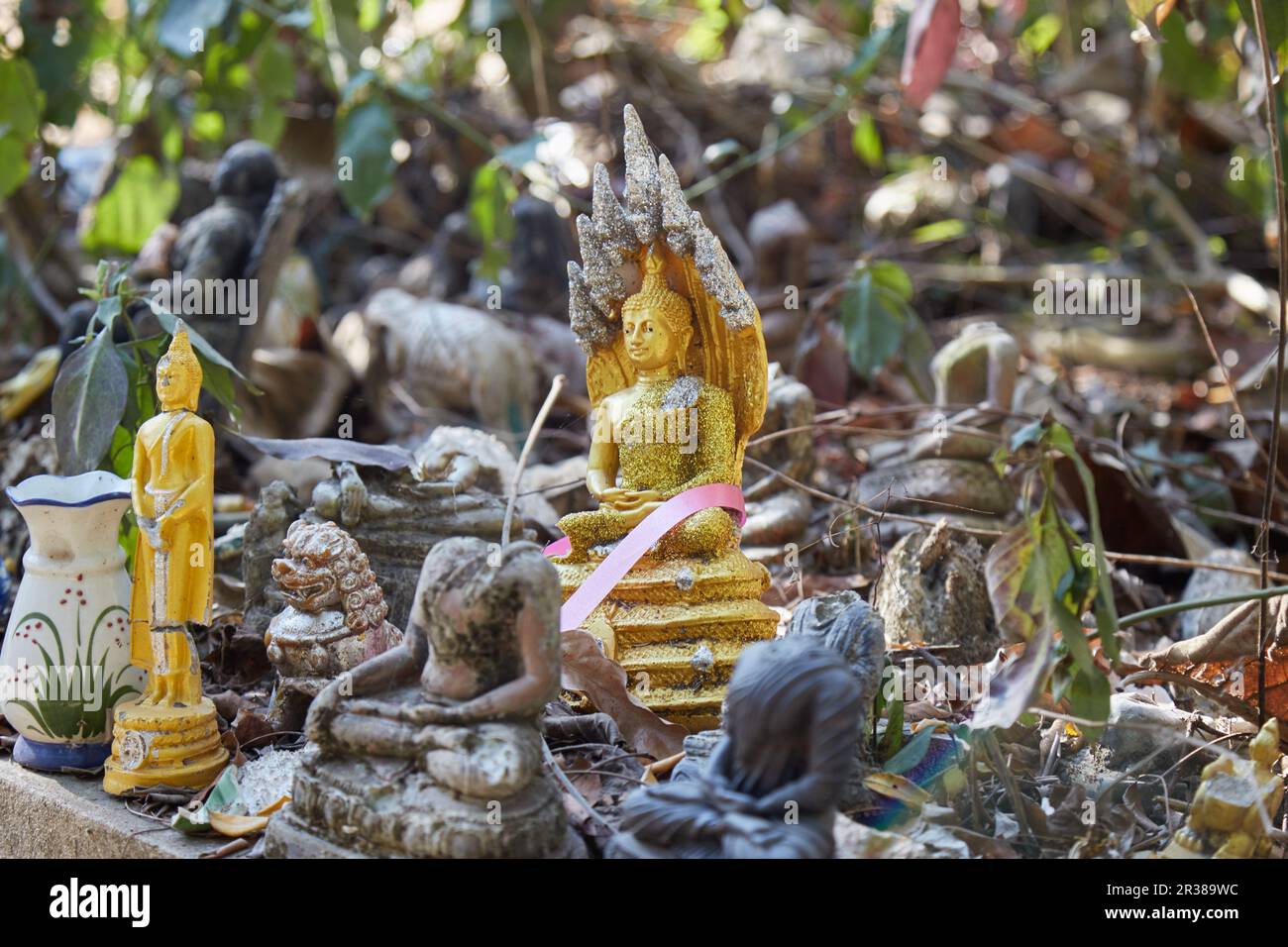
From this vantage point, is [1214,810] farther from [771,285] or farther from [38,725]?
[771,285]

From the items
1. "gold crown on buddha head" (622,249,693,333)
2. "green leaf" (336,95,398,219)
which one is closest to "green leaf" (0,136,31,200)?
"green leaf" (336,95,398,219)

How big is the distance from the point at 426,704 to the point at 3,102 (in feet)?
14.9

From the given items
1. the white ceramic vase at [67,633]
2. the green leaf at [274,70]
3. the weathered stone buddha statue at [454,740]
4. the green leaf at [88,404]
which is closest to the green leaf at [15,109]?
the green leaf at [274,70]

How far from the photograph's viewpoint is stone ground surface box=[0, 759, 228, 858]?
9.77 ft

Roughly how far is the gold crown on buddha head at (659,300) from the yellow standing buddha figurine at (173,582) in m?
1.18

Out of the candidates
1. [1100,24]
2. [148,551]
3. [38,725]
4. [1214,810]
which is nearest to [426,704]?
[148,551]

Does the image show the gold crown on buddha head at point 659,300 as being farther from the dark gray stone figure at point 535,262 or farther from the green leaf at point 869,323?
the dark gray stone figure at point 535,262

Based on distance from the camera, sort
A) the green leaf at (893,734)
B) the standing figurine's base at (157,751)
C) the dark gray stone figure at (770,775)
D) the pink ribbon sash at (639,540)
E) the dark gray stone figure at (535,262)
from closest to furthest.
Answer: the dark gray stone figure at (770,775) < the green leaf at (893,734) < the standing figurine's base at (157,751) < the pink ribbon sash at (639,540) < the dark gray stone figure at (535,262)

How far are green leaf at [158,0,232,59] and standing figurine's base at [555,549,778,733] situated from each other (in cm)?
339

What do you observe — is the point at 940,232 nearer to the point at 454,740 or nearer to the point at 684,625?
the point at 684,625

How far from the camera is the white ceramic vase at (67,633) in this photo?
3.34m

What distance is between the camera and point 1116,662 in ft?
8.84

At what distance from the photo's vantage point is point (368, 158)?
5.90m

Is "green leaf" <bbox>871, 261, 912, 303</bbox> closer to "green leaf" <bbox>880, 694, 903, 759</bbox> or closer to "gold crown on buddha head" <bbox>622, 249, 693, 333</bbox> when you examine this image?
"gold crown on buddha head" <bbox>622, 249, 693, 333</bbox>
